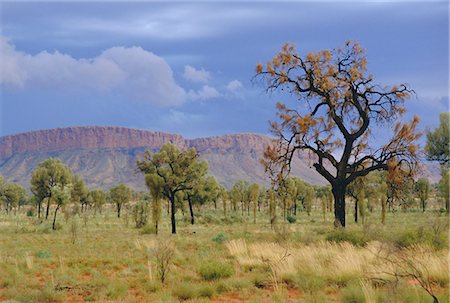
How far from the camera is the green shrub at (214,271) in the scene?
46.4ft

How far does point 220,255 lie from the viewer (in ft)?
62.4

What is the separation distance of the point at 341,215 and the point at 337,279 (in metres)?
9.92

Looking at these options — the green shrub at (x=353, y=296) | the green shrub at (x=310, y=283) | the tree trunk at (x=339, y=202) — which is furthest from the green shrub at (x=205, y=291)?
the tree trunk at (x=339, y=202)

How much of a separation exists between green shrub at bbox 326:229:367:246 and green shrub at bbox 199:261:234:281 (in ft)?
21.6

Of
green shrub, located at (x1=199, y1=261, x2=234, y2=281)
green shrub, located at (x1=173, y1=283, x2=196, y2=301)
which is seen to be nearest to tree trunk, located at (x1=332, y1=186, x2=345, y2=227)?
green shrub, located at (x1=199, y1=261, x2=234, y2=281)

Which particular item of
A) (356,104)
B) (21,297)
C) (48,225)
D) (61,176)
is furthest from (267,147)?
(61,176)

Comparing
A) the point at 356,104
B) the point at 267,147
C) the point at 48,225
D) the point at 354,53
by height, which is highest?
the point at 354,53

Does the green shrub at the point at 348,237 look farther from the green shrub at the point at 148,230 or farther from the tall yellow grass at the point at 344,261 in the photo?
the green shrub at the point at 148,230

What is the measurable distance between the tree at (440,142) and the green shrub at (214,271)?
36.9 m

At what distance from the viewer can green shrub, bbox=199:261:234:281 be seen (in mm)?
14156

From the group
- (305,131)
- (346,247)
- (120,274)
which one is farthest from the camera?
(305,131)

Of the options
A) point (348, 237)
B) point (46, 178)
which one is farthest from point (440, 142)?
point (46, 178)

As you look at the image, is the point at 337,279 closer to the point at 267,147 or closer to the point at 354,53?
the point at 267,147

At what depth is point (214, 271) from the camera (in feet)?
46.6
